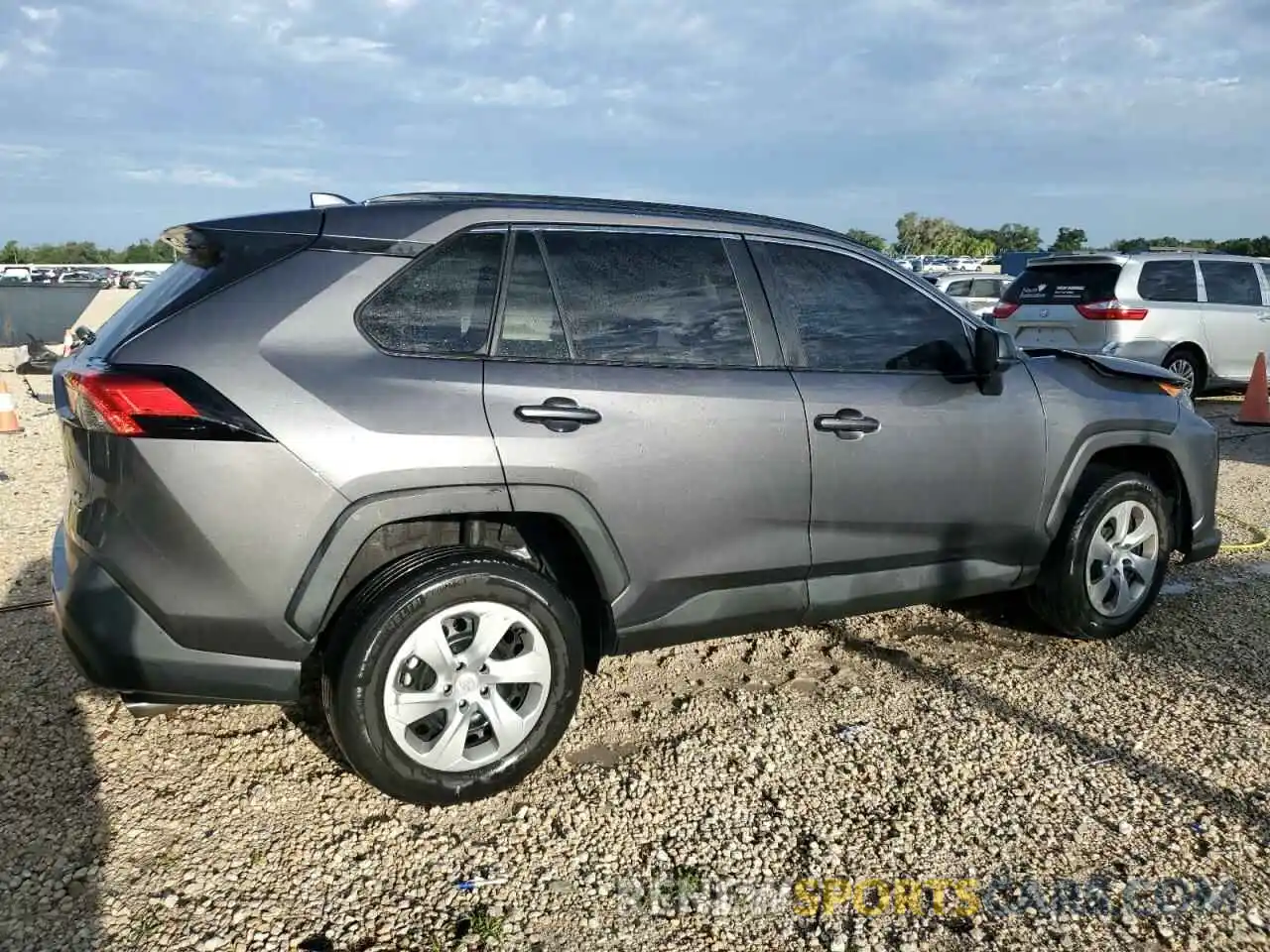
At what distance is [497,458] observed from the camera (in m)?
2.84

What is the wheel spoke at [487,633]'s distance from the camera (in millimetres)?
2891

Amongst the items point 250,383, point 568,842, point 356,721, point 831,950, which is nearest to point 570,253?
point 250,383

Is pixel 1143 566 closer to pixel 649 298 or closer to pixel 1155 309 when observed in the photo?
pixel 649 298

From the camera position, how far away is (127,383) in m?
2.57

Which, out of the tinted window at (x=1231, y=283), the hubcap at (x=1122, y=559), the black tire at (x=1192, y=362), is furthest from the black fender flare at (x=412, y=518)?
the tinted window at (x=1231, y=283)

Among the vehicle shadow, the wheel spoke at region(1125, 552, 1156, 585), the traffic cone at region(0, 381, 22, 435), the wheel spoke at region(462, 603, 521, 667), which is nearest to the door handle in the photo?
the wheel spoke at region(462, 603, 521, 667)

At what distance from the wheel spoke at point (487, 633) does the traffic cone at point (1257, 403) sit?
32.8 feet

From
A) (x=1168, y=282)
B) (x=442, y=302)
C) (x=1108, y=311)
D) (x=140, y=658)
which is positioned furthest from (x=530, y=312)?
(x=1168, y=282)

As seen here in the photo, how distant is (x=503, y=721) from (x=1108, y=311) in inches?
372

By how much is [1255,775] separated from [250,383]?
328 cm

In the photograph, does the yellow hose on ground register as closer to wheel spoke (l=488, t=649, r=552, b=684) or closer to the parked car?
wheel spoke (l=488, t=649, r=552, b=684)

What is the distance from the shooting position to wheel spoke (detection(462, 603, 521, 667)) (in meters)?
2.89

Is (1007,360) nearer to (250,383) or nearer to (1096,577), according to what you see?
(1096,577)

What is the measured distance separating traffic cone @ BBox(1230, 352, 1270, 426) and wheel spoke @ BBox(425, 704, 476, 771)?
10119mm
